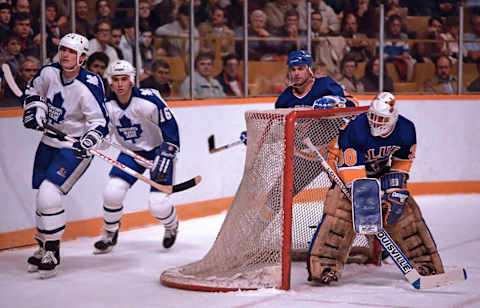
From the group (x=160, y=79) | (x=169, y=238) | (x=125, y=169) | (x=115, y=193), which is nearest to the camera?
(x=125, y=169)

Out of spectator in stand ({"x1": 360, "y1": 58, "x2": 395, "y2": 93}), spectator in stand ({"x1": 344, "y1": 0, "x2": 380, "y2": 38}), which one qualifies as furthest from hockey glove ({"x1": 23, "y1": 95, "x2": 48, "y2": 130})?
spectator in stand ({"x1": 344, "y1": 0, "x2": 380, "y2": 38})

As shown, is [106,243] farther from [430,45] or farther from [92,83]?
[430,45]

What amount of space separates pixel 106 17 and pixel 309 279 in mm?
2557

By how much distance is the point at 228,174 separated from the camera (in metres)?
6.54

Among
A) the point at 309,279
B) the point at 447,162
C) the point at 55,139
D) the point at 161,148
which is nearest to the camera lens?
the point at 309,279

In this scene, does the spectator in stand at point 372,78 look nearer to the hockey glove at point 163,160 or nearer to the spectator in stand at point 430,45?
the spectator in stand at point 430,45

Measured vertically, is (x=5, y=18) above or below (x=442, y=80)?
above

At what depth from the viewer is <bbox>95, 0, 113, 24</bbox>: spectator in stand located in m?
5.74

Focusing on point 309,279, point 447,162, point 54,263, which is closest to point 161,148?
point 54,263

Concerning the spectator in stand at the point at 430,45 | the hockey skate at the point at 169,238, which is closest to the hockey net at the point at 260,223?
the hockey skate at the point at 169,238

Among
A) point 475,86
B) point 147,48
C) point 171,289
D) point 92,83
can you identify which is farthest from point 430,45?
point 171,289

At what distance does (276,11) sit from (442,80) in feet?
5.37

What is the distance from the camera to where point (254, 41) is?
22.9 ft

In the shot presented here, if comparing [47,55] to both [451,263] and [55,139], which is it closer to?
[55,139]
